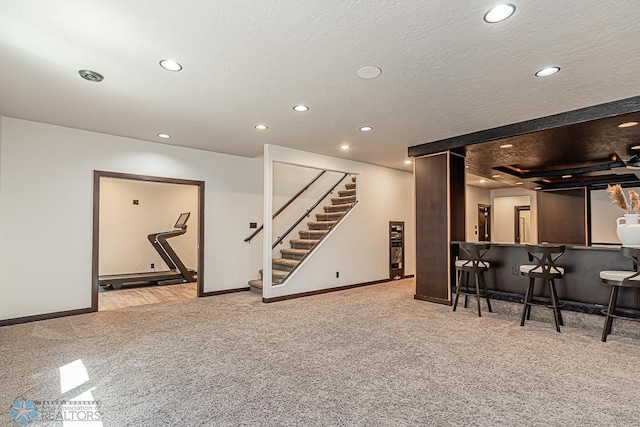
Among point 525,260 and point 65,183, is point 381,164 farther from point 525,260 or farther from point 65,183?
point 65,183

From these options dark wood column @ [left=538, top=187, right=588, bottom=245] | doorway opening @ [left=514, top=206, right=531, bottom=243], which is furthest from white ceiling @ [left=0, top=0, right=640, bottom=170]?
doorway opening @ [left=514, top=206, right=531, bottom=243]

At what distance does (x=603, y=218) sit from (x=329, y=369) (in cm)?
878

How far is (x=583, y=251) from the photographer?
4266 millimetres

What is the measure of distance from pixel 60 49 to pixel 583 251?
6031mm

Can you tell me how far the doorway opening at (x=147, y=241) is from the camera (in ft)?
21.2

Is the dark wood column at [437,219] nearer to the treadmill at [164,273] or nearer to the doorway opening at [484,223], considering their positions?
the treadmill at [164,273]

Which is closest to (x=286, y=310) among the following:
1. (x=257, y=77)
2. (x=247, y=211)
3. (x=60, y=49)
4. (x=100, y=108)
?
(x=247, y=211)

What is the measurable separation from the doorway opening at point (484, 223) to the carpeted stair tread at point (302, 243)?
6445 mm

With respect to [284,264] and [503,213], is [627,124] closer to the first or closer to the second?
[284,264]

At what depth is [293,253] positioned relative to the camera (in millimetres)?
6602

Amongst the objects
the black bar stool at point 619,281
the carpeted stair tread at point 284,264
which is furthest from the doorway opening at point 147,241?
the black bar stool at point 619,281

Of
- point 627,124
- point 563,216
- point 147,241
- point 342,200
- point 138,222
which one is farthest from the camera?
point 563,216

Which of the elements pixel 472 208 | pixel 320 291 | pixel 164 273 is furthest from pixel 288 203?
pixel 472 208

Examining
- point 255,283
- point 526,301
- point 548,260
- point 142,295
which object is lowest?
point 142,295
